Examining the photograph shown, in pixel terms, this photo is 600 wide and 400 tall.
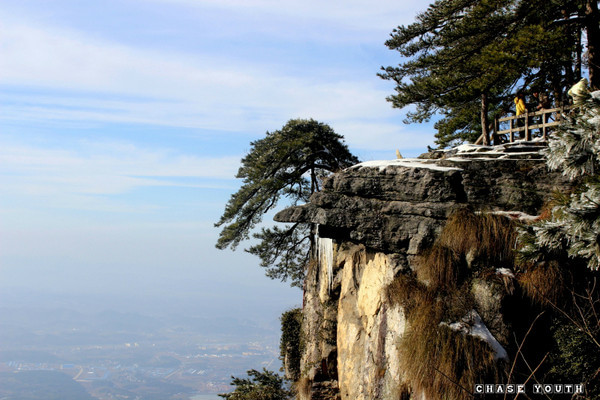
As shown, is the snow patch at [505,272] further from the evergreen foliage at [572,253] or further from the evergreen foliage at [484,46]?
the evergreen foliage at [484,46]

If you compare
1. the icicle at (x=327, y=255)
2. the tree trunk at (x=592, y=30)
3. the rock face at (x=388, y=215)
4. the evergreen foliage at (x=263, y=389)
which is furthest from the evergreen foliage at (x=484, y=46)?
the evergreen foliage at (x=263, y=389)

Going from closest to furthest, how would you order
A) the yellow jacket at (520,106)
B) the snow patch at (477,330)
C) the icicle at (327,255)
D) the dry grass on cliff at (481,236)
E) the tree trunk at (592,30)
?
the snow patch at (477,330), the dry grass on cliff at (481,236), the icicle at (327,255), the tree trunk at (592,30), the yellow jacket at (520,106)

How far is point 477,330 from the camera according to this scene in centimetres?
777

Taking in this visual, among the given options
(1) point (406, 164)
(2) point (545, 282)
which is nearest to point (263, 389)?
(1) point (406, 164)

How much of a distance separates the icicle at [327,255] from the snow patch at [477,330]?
4.43m

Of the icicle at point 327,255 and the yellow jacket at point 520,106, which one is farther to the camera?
the yellow jacket at point 520,106

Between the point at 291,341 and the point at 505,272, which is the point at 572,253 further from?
the point at 291,341

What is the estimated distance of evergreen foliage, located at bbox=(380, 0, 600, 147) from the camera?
41.4ft

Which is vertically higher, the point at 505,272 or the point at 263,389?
the point at 505,272

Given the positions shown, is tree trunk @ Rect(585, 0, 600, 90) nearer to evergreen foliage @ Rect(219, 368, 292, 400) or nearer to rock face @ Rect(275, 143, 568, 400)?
rock face @ Rect(275, 143, 568, 400)

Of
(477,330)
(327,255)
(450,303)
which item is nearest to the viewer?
(477,330)

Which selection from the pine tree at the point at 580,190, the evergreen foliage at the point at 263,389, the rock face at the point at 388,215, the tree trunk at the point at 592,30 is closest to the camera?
the pine tree at the point at 580,190

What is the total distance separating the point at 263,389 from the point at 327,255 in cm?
426

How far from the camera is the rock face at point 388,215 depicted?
9266mm
